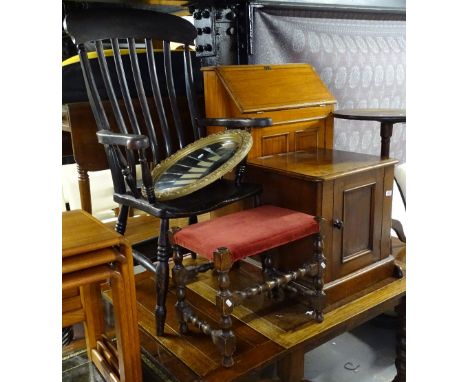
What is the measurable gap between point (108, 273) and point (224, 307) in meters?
0.45

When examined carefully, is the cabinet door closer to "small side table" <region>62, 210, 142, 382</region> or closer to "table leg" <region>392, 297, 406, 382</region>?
"table leg" <region>392, 297, 406, 382</region>

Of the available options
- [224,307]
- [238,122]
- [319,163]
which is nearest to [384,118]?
[319,163]

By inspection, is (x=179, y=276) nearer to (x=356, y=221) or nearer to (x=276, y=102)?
(x=356, y=221)

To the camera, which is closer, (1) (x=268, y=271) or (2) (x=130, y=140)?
(2) (x=130, y=140)

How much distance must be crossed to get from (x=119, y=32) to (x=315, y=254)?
53.1 inches

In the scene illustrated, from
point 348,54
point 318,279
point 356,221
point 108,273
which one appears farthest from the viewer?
point 348,54

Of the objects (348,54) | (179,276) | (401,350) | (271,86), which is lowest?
(401,350)

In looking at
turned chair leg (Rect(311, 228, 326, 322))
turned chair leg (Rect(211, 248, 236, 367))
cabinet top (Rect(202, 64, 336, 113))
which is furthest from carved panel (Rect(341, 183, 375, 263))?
turned chair leg (Rect(211, 248, 236, 367))

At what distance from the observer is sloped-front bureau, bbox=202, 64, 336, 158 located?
92.7 inches

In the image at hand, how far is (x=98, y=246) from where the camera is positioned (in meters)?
1.38

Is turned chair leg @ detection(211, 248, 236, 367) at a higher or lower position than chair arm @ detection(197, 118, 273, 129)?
lower

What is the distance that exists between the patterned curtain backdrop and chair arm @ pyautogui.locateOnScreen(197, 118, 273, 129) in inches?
30.3

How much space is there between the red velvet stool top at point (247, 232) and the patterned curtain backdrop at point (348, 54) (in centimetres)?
128

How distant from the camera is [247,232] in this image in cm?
179
